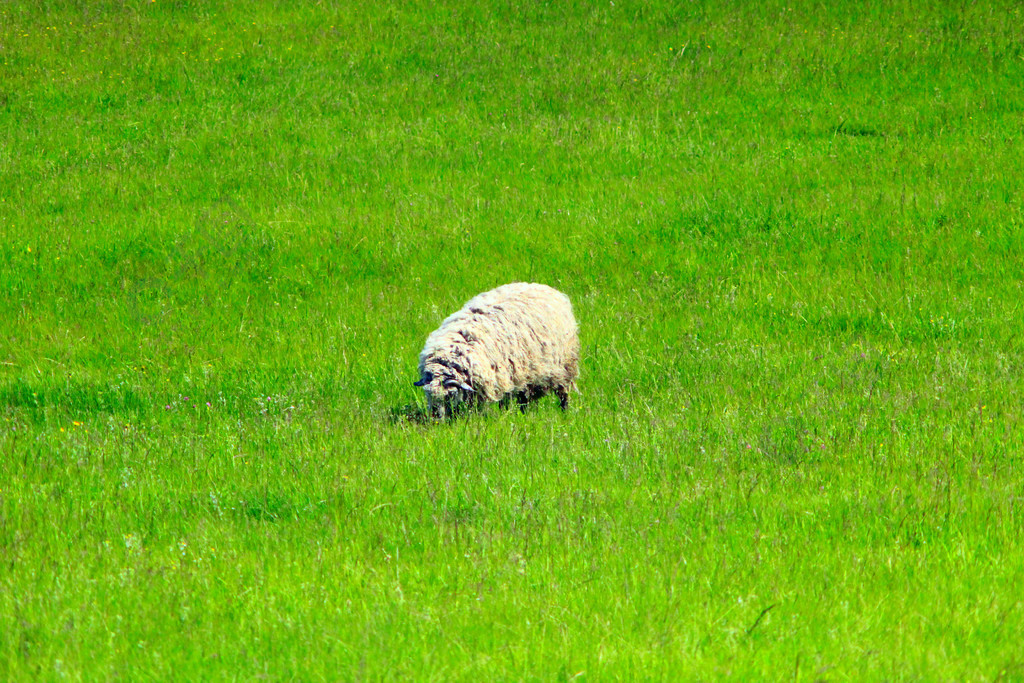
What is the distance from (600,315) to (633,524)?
5.34m

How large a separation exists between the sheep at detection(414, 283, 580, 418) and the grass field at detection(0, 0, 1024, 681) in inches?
11.6

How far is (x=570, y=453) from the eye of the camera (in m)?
6.81

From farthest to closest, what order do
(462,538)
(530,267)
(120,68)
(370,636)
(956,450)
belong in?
(120,68) < (530,267) < (956,450) < (462,538) < (370,636)

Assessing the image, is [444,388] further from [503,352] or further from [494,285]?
[494,285]

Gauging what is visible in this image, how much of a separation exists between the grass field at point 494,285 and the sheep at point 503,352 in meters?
0.29

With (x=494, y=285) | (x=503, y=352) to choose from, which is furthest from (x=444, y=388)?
(x=494, y=285)

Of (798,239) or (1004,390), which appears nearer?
(1004,390)

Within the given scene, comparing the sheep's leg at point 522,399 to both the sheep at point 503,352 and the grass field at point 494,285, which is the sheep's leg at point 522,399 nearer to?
the sheep at point 503,352

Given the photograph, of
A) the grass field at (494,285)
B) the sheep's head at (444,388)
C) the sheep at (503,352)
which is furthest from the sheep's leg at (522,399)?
the sheep's head at (444,388)

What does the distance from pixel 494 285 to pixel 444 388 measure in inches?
157

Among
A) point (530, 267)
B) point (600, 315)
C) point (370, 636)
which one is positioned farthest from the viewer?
point (530, 267)

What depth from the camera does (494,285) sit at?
456 inches

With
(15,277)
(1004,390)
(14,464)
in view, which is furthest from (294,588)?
(15,277)

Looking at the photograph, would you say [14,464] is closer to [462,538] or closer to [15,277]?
[462,538]
